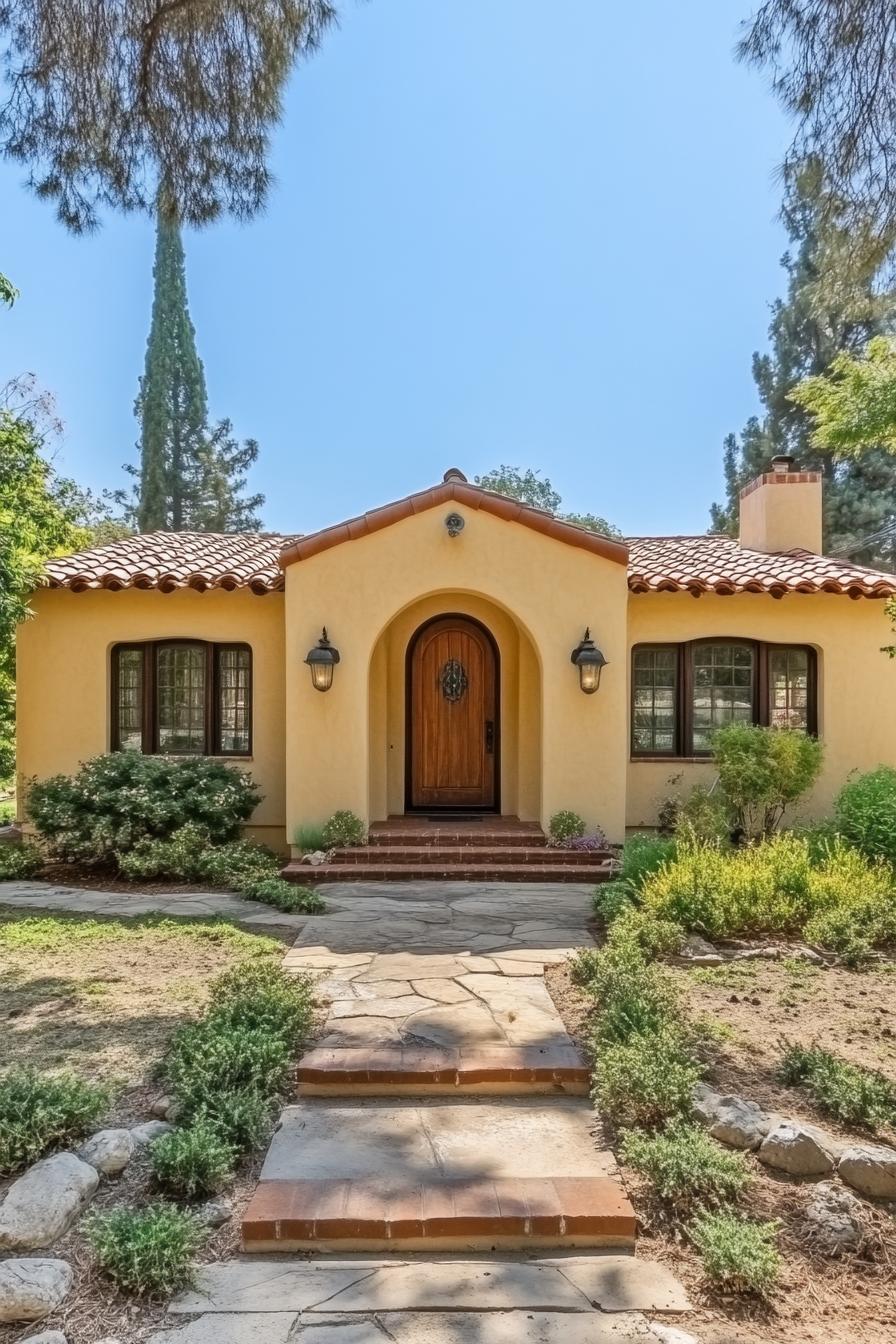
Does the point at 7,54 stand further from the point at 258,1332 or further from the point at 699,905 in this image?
the point at 699,905

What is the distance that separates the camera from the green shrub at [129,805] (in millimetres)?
9055

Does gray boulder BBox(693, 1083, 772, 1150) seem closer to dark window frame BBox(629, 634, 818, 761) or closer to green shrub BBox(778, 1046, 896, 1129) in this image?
green shrub BBox(778, 1046, 896, 1129)

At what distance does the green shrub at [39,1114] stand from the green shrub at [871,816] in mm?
7687

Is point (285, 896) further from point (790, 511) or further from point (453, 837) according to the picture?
point (790, 511)

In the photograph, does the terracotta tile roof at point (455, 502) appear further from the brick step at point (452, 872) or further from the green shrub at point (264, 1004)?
the green shrub at point (264, 1004)

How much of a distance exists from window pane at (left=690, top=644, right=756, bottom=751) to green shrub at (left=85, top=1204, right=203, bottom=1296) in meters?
9.04

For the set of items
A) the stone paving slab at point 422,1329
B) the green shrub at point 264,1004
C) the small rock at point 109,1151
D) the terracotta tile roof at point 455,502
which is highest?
the terracotta tile roof at point 455,502

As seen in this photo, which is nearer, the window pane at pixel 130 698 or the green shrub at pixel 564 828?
the green shrub at pixel 564 828

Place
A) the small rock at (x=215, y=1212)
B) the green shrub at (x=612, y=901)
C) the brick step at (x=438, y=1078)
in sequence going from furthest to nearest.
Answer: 1. the green shrub at (x=612, y=901)
2. the brick step at (x=438, y=1078)
3. the small rock at (x=215, y=1212)

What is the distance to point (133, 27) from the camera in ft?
18.4

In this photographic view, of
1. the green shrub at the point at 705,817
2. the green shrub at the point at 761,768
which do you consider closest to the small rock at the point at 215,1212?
the green shrub at the point at 705,817

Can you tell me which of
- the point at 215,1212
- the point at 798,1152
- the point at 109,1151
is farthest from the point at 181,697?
the point at 798,1152

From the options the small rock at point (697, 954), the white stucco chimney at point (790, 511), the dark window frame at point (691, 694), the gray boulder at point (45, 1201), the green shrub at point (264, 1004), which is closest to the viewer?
the gray boulder at point (45, 1201)

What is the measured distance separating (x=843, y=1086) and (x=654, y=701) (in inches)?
282
